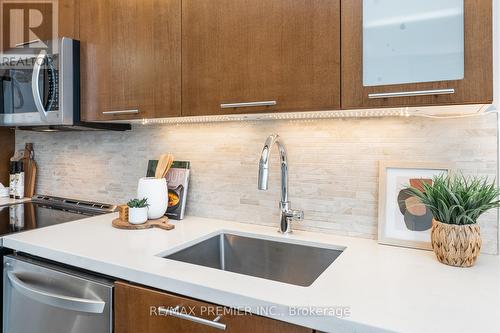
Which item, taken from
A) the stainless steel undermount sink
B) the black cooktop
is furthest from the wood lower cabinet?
the black cooktop

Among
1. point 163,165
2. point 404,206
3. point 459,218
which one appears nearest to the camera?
point 459,218

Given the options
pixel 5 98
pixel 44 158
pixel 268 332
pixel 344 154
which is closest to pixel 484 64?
pixel 344 154

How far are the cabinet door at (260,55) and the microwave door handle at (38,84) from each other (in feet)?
2.65

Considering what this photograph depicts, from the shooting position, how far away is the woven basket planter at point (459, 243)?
94cm

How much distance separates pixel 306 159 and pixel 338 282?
1.99 ft

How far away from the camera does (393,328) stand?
0.64 m

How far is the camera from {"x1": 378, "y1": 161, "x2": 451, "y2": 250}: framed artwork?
1.14 m

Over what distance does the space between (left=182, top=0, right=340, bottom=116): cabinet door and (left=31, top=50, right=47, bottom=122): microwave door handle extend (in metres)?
0.81

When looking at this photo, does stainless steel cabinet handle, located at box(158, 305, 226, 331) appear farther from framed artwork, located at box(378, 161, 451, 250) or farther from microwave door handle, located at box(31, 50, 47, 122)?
microwave door handle, located at box(31, 50, 47, 122)

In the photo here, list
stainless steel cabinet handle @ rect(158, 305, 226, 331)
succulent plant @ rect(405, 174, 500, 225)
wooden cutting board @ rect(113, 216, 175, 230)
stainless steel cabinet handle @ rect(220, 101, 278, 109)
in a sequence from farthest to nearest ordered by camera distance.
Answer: wooden cutting board @ rect(113, 216, 175, 230)
stainless steel cabinet handle @ rect(220, 101, 278, 109)
succulent plant @ rect(405, 174, 500, 225)
stainless steel cabinet handle @ rect(158, 305, 226, 331)

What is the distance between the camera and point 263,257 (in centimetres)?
133

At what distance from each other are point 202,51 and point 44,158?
64.3 inches

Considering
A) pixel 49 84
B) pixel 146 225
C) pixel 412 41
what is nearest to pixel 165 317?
pixel 146 225

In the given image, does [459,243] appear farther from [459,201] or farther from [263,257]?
[263,257]
